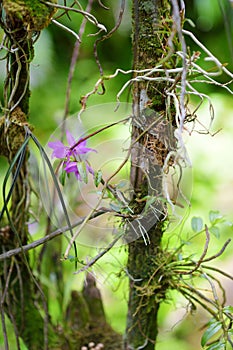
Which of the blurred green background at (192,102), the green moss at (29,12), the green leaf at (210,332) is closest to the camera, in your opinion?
the green moss at (29,12)

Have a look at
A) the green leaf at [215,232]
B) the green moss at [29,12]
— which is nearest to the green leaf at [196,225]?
the green leaf at [215,232]

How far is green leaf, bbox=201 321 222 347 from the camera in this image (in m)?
0.54

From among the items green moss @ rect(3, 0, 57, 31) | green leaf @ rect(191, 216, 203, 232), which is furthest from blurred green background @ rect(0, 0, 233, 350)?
green moss @ rect(3, 0, 57, 31)

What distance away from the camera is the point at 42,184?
65 cm

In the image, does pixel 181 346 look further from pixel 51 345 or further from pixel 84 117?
pixel 84 117

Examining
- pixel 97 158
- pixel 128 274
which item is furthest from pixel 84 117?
pixel 128 274

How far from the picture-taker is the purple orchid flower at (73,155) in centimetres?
51

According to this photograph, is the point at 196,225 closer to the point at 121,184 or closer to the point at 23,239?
the point at 121,184

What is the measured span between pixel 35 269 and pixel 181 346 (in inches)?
20.4

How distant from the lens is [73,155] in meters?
0.53

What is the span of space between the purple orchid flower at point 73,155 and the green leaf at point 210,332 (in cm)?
21

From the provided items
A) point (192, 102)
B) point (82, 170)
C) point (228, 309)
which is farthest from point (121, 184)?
point (192, 102)

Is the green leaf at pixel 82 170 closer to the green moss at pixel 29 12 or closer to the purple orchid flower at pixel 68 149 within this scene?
the purple orchid flower at pixel 68 149

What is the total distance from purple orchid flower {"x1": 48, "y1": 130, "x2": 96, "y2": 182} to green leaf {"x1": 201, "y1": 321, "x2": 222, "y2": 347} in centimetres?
21
